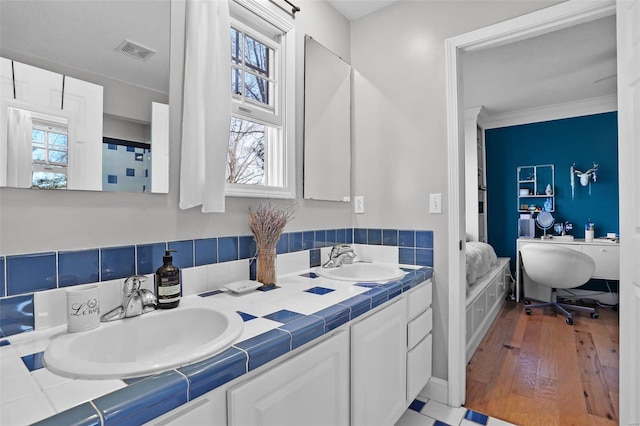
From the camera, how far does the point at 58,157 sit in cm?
98

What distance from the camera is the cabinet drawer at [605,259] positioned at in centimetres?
367

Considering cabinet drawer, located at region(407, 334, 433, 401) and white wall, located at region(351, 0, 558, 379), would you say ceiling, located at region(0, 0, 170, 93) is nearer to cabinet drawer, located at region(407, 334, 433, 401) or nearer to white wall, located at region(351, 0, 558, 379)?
white wall, located at region(351, 0, 558, 379)

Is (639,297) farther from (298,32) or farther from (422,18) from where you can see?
(298,32)

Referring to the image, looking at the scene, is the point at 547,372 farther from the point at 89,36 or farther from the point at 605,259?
the point at 89,36

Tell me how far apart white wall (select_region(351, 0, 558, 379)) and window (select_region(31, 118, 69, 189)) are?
166cm

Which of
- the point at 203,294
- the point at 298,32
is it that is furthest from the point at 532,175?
the point at 203,294

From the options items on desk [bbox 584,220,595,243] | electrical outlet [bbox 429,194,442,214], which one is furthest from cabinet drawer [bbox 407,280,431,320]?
items on desk [bbox 584,220,595,243]

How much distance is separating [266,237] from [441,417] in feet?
4.49

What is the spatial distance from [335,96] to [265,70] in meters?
0.52

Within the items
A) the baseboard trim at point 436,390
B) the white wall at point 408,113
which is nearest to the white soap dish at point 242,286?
the white wall at point 408,113

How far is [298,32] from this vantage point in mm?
1905

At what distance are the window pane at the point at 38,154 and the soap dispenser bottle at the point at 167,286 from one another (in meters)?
0.45

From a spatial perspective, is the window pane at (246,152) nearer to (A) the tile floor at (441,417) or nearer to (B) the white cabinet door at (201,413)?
(B) the white cabinet door at (201,413)

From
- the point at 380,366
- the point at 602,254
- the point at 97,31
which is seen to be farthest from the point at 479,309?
the point at 97,31
